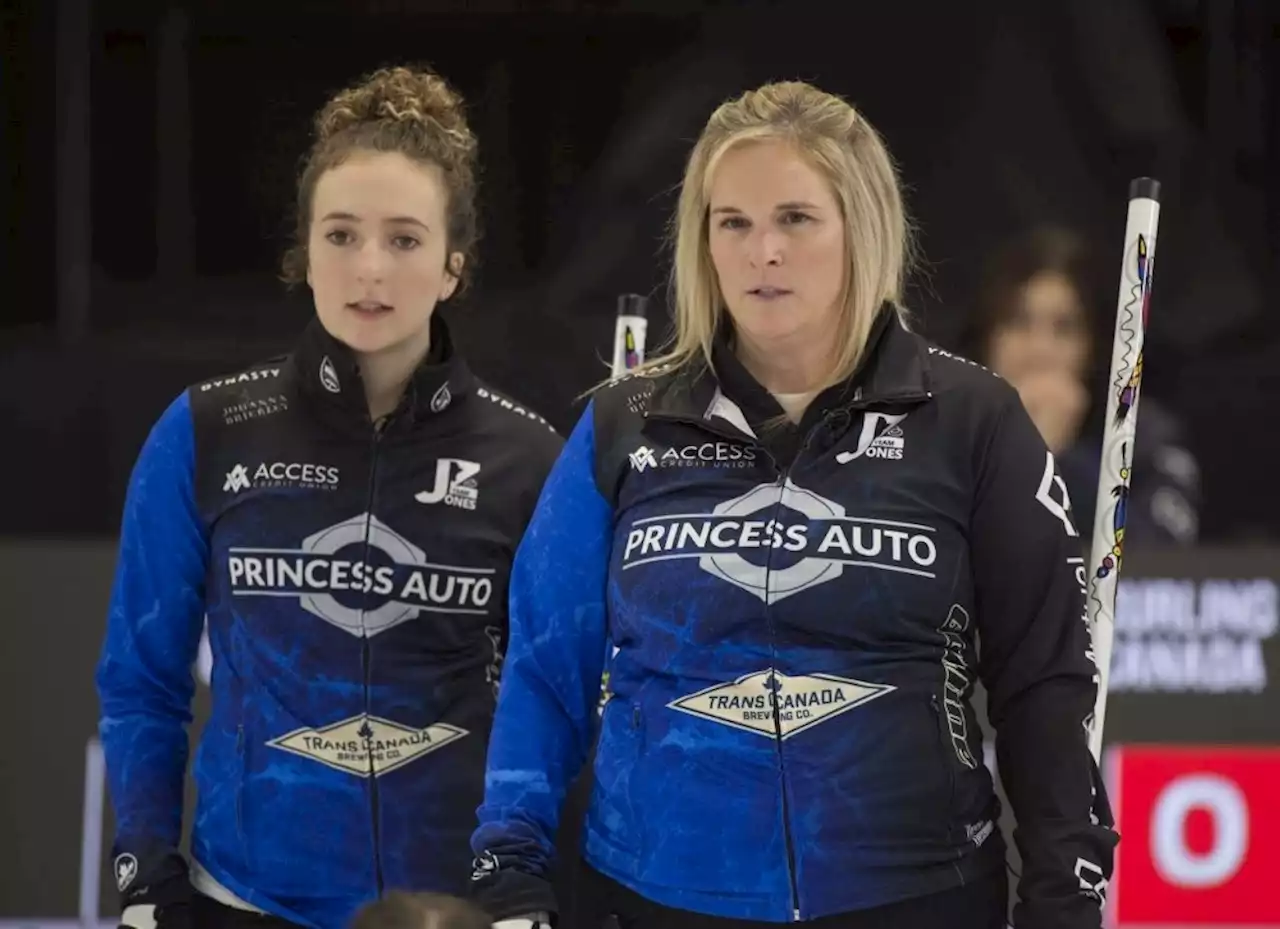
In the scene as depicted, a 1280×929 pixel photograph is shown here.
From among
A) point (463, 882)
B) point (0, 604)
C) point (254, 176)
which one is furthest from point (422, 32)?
point (463, 882)

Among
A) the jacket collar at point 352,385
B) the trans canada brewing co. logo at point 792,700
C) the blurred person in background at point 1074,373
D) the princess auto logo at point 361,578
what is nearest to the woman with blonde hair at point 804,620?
the trans canada brewing co. logo at point 792,700

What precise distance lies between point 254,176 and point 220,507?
1.67m

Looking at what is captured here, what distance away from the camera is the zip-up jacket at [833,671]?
5.42 ft

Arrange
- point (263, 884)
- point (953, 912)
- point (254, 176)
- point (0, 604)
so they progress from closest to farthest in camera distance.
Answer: point (953, 912) < point (263, 884) < point (0, 604) < point (254, 176)

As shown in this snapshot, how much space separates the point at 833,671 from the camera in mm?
1661

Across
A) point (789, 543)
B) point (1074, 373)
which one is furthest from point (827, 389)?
point (1074, 373)

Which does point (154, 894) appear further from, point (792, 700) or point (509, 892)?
point (792, 700)

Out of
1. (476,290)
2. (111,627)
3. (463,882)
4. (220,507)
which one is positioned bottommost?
(463,882)

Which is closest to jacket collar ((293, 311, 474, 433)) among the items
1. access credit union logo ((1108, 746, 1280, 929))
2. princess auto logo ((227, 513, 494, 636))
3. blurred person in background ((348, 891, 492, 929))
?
princess auto logo ((227, 513, 494, 636))

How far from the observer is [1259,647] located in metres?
3.43

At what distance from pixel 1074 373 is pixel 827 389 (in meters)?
1.86

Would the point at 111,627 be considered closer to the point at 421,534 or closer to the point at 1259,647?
the point at 421,534

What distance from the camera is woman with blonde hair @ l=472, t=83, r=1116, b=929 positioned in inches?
65.1

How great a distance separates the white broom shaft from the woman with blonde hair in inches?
10.9
